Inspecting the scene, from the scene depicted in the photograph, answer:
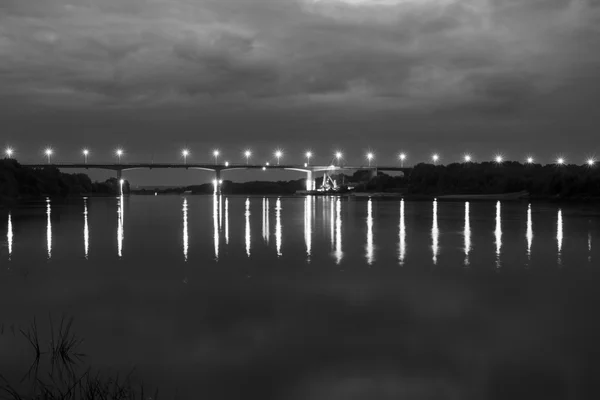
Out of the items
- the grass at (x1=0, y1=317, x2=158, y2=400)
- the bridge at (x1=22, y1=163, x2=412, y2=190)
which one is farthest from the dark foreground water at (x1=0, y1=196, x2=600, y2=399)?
the bridge at (x1=22, y1=163, x2=412, y2=190)

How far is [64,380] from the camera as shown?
8297 mm

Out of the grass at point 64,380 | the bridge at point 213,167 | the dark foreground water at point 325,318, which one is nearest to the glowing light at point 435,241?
the dark foreground water at point 325,318

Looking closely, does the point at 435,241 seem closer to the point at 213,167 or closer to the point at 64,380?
the point at 64,380

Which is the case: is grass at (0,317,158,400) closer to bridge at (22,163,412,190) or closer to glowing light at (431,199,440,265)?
glowing light at (431,199,440,265)

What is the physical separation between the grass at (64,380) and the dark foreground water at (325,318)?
0.23m

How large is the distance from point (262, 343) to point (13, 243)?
22.1 m

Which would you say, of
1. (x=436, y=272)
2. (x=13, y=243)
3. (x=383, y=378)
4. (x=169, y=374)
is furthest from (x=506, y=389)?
(x=13, y=243)

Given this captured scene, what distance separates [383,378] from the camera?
27.3 ft

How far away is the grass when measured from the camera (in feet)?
24.2

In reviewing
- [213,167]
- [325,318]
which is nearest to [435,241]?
[325,318]

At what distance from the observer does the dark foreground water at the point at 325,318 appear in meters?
8.27

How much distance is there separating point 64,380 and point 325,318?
5398 mm

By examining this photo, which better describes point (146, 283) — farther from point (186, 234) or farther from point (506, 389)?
point (186, 234)

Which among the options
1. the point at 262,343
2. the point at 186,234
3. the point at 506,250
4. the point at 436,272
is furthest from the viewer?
the point at 186,234
